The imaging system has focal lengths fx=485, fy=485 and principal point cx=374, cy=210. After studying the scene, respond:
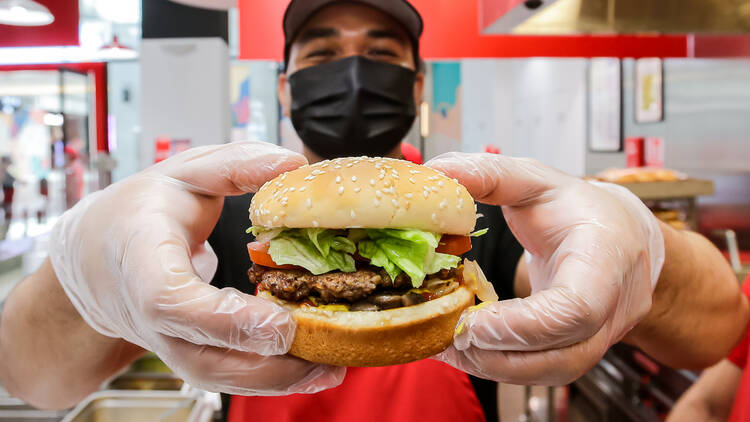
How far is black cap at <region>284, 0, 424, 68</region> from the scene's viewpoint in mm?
2455

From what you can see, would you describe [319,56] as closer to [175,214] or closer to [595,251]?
[175,214]

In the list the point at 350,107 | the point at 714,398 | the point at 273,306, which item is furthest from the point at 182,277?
the point at 714,398

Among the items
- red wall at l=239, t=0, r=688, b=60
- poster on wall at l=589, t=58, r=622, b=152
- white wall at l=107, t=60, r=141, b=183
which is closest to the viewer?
red wall at l=239, t=0, r=688, b=60

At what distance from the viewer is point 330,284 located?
1.37 metres

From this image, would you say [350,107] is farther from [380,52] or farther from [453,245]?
[453,245]

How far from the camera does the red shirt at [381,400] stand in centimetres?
188

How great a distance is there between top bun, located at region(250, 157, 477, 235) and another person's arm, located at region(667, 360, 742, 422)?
1.52 meters

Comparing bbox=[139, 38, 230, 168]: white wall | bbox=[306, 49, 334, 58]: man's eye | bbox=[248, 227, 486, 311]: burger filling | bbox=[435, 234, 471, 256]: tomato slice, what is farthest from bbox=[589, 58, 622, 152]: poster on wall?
bbox=[248, 227, 486, 311]: burger filling

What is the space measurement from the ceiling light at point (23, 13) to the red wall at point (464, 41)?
1.24m

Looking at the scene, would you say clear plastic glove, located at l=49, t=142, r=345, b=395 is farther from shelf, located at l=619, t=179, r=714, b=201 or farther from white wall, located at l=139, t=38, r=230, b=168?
white wall, located at l=139, t=38, r=230, b=168

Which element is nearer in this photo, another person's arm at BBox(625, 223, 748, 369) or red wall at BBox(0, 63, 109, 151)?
another person's arm at BBox(625, 223, 748, 369)

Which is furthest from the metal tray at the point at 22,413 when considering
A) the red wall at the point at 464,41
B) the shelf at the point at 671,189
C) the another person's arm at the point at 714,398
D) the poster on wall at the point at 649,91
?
the poster on wall at the point at 649,91

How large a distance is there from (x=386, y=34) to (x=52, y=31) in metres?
2.64

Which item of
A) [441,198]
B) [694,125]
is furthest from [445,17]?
[441,198]
